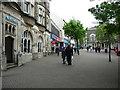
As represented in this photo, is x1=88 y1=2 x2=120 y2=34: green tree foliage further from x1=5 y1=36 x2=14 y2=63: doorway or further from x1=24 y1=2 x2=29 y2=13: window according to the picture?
x1=24 y1=2 x2=29 y2=13: window

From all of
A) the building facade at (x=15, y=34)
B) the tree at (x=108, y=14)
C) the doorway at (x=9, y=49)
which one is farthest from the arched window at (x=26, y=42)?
the tree at (x=108, y=14)

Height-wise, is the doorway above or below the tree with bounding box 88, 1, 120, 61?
below

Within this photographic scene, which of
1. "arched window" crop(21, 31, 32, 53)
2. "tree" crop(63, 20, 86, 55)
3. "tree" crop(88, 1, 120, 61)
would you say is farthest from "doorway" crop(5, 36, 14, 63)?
"tree" crop(63, 20, 86, 55)

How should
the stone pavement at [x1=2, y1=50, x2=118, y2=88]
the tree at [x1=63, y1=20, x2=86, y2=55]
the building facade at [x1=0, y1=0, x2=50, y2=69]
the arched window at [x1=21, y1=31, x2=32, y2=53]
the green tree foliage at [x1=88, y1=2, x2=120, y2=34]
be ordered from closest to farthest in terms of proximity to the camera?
1. the stone pavement at [x1=2, y1=50, x2=118, y2=88]
2. the green tree foliage at [x1=88, y1=2, x2=120, y2=34]
3. the building facade at [x1=0, y1=0, x2=50, y2=69]
4. the arched window at [x1=21, y1=31, x2=32, y2=53]
5. the tree at [x1=63, y1=20, x2=86, y2=55]

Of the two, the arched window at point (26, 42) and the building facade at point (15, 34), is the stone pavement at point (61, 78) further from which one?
the arched window at point (26, 42)

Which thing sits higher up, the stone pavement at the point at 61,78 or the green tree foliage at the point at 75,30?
the green tree foliage at the point at 75,30

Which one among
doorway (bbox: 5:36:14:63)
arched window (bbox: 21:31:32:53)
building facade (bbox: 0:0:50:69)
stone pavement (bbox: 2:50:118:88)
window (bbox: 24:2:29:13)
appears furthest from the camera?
window (bbox: 24:2:29:13)

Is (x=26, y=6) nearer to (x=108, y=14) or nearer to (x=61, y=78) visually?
(x=108, y=14)

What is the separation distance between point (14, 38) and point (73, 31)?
27.0 meters

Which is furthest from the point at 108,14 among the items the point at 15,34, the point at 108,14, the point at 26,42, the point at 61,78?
the point at 26,42

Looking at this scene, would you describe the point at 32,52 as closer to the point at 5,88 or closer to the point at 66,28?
the point at 5,88

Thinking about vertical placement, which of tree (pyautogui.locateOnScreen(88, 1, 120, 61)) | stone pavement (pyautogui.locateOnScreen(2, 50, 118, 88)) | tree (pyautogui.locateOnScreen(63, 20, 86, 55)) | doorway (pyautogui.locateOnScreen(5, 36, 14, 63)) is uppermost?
tree (pyautogui.locateOnScreen(63, 20, 86, 55))

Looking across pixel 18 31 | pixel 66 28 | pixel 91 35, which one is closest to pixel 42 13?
pixel 18 31

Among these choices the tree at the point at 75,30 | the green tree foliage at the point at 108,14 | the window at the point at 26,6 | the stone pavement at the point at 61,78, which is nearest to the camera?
the stone pavement at the point at 61,78
